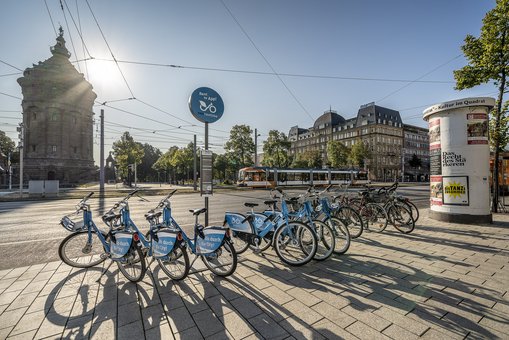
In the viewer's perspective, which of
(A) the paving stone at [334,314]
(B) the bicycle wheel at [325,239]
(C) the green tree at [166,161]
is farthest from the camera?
(C) the green tree at [166,161]

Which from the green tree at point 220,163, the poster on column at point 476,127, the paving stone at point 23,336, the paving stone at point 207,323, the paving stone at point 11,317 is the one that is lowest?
the paving stone at point 23,336

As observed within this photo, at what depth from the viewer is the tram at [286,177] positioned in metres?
30.0

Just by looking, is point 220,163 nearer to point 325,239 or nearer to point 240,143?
point 240,143

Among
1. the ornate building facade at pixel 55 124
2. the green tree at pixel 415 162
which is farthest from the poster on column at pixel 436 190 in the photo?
the green tree at pixel 415 162

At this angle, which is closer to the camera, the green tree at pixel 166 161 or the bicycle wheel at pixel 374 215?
the bicycle wheel at pixel 374 215

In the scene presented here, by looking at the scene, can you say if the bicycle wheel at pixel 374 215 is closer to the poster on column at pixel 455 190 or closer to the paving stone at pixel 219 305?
the poster on column at pixel 455 190

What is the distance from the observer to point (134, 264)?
3568 mm

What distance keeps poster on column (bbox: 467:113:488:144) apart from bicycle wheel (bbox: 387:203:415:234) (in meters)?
3.10

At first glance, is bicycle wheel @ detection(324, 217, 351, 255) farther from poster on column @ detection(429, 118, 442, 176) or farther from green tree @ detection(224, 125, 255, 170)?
green tree @ detection(224, 125, 255, 170)

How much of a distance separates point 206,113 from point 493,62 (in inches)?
401

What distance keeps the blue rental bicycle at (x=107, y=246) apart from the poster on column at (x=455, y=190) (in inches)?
335

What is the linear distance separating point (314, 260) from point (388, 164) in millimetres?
82275

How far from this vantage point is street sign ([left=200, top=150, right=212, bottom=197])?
493cm

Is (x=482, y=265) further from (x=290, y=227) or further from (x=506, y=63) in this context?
(x=506, y=63)
